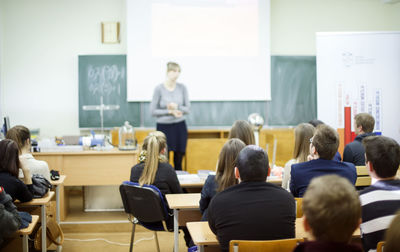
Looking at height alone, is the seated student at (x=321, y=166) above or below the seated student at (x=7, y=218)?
above

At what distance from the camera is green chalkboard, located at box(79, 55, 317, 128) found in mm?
6820

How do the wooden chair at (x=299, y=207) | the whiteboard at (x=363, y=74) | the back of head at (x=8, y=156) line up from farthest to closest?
the whiteboard at (x=363, y=74)
the back of head at (x=8, y=156)
the wooden chair at (x=299, y=207)

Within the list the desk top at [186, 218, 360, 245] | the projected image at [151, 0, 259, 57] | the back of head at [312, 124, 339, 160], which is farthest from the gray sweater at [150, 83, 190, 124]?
the desk top at [186, 218, 360, 245]

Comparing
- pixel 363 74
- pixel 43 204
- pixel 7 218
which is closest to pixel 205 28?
pixel 363 74

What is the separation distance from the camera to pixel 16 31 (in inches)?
269

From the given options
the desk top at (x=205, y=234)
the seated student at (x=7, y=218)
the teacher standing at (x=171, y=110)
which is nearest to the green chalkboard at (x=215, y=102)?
the teacher standing at (x=171, y=110)

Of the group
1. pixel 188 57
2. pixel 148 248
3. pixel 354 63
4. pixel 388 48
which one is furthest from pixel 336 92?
pixel 148 248

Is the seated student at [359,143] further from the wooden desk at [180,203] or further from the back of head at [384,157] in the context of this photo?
the back of head at [384,157]

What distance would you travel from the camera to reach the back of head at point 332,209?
1.31m

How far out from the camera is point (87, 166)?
511 cm

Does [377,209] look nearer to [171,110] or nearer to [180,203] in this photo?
[180,203]

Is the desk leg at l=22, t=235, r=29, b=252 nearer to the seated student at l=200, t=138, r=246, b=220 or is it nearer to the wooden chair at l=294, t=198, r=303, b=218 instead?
the seated student at l=200, t=138, r=246, b=220

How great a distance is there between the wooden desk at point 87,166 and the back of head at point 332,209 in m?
3.95

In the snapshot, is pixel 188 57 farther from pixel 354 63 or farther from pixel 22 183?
pixel 22 183
